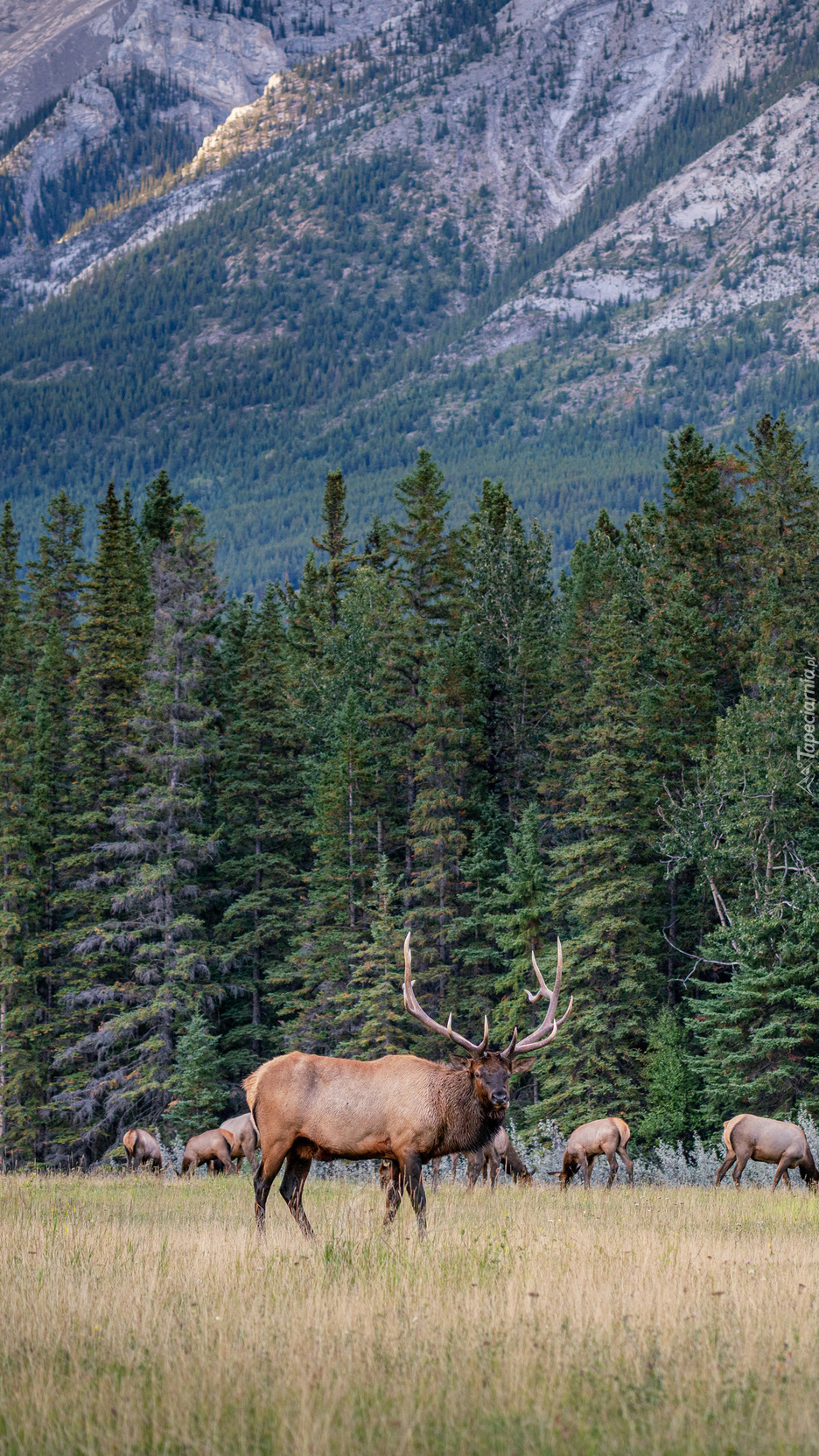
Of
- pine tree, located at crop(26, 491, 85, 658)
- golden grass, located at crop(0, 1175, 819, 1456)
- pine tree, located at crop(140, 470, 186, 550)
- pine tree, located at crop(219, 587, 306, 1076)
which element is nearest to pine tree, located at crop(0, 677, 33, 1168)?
pine tree, located at crop(219, 587, 306, 1076)

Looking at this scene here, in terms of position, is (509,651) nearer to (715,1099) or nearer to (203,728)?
(203,728)

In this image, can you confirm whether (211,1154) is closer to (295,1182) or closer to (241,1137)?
(241,1137)

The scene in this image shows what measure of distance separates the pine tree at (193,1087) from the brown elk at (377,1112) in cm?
2543

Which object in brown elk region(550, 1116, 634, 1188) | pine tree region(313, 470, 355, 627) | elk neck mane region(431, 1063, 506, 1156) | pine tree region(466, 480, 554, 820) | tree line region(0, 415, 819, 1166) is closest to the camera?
elk neck mane region(431, 1063, 506, 1156)

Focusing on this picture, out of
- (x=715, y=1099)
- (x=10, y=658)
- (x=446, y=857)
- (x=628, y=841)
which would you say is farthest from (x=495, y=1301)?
(x=10, y=658)

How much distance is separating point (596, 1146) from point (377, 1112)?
11.7 meters

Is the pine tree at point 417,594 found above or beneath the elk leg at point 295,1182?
above

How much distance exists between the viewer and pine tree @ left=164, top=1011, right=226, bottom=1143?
36.4 metres

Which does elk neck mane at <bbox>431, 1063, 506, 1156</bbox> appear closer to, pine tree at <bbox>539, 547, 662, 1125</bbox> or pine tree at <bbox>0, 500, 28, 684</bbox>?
pine tree at <bbox>539, 547, 662, 1125</bbox>

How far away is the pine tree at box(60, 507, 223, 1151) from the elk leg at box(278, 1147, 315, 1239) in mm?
26430

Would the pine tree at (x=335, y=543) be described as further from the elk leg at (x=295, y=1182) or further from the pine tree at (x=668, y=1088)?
the elk leg at (x=295, y=1182)

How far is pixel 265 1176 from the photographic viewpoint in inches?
469

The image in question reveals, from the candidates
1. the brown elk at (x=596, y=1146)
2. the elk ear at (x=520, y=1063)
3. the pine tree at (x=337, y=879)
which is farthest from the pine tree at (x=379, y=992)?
the elk ear at (x=520, y=1063)

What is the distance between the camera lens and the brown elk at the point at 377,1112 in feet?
37.6
